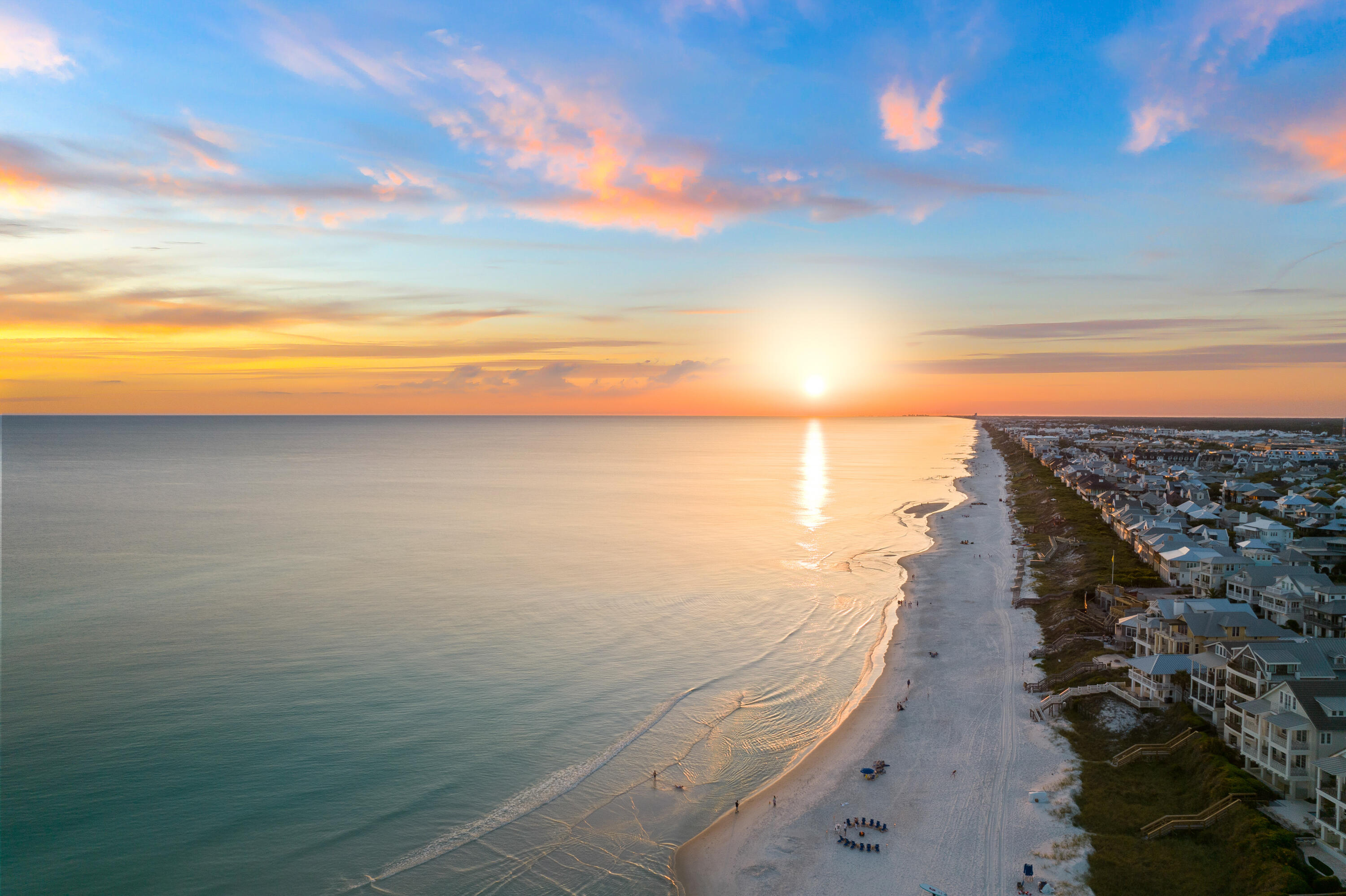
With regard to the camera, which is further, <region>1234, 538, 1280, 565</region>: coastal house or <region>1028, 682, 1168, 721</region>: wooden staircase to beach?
<region>1234, 538, 1280, 565</region>: coastal house

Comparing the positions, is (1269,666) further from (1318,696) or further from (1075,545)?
(1075,545)

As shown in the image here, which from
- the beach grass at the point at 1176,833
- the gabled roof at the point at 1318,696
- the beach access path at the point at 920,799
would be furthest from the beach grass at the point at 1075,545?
the gabled roof at the point at 1318,696

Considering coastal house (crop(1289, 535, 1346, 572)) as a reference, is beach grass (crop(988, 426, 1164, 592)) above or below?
below

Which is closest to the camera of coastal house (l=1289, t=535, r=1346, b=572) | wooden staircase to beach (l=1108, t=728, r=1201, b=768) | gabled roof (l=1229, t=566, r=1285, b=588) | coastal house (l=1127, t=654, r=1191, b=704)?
wooden staircase to beach (l=1108, t=728, r=1201, b=768)

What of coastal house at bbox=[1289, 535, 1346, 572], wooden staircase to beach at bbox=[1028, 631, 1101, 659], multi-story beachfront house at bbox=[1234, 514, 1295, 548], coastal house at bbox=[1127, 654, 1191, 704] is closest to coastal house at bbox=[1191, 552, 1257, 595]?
coastal house at bbox=[1289, 535, 1346, 572]

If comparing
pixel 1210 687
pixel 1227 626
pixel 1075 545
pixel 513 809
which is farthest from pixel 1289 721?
pixel 1075 545

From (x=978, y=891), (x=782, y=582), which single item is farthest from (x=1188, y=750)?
(x=782, y=582)

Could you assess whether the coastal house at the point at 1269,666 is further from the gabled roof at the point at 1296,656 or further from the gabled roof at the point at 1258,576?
the gabled roof at the point at 1258,576

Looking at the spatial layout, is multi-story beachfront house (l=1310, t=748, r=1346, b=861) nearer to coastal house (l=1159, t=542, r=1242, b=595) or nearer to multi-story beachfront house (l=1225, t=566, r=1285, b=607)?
multi-story beachfront house (l=1225, t=566, r=1285, b=607)
